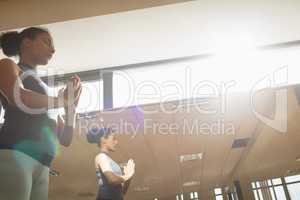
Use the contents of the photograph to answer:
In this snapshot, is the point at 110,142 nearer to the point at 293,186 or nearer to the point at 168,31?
the point at 168,31

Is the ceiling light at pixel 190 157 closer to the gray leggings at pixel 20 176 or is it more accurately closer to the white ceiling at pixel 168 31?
the white ceiling at pixel 168 31

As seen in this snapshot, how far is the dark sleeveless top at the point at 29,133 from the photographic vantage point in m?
0.90

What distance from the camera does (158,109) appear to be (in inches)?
62.4

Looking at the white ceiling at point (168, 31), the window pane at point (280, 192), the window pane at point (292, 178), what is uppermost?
the white ceiling at point (168, 31)

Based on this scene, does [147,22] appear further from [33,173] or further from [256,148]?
[256,148]

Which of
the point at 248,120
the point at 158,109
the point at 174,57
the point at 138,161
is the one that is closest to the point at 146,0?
the point at 174,57

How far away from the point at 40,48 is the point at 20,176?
459 millimetres

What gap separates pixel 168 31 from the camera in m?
1.31

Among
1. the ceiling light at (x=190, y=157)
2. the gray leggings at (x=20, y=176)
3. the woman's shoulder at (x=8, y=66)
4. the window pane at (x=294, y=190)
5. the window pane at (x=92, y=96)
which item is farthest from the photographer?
the ceiling light at (x=190, y=157)

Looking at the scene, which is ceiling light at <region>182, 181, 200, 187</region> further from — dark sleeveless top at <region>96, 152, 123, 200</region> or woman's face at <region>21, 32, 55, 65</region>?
woman's face at <region>21, 32, 55, 65</region>

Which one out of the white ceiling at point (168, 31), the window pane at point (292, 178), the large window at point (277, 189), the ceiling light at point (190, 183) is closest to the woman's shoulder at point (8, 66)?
the white ceiling at point (168, 31)

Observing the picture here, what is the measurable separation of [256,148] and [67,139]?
3.50 feet

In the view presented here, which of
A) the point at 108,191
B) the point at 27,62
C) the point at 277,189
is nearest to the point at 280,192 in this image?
the point at 277,189

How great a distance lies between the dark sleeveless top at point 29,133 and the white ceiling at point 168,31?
0.37m
